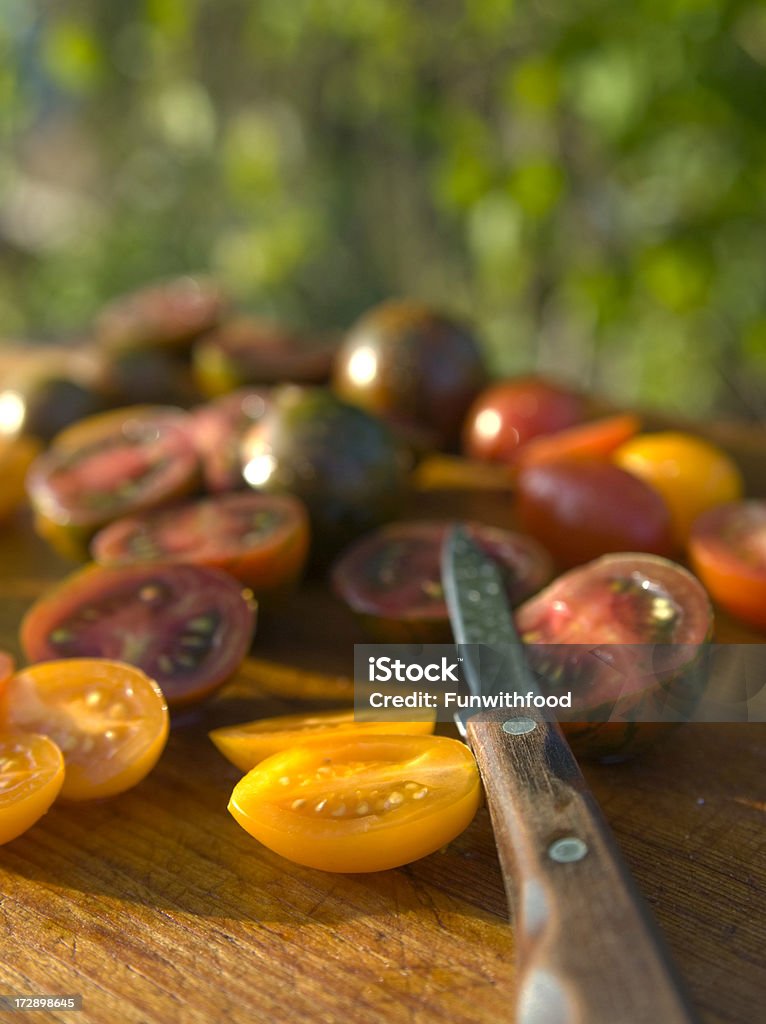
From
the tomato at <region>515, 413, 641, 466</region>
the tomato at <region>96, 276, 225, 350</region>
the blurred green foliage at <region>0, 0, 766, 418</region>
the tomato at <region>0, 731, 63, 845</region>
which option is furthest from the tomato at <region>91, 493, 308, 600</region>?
the blurred green foliage at <region>0, 0, 766, 418</region>

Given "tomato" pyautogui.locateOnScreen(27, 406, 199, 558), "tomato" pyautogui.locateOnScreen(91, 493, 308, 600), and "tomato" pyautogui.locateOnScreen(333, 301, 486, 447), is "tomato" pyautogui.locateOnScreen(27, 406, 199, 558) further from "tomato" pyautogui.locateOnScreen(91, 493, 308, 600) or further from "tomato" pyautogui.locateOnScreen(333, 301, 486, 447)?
"tomato" pyautogui.locateOnScreen(333, 301, 486, 447)

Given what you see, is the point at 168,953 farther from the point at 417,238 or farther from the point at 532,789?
the point at 417,238

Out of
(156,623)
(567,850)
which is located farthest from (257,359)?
(567,850)

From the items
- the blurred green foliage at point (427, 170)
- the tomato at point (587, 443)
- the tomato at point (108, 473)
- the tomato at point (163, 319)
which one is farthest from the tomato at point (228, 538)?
the blurred green foliage at point (427, 170)

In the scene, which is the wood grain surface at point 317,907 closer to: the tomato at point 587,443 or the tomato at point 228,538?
the tomato at point 228,538

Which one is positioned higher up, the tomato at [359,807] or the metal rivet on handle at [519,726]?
the metal rivet on handle at [519,726]

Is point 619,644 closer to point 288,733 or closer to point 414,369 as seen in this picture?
point 288,733
